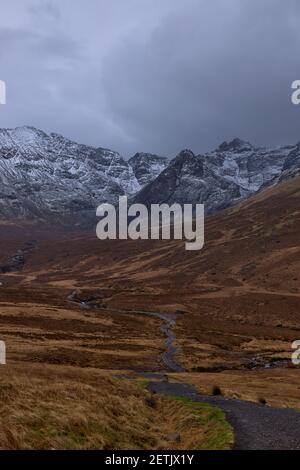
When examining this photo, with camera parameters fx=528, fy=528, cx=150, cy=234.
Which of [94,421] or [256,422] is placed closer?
[94,421]

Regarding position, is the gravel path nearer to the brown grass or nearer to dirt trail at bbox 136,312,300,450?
dirt trail at bbox 136,312,300,450

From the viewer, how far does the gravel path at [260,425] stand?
19.3m

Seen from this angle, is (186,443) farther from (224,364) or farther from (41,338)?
(41,338)

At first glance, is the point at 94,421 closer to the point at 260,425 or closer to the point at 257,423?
the point at 260,425

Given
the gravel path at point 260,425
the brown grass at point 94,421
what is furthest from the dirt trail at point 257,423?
the brown grass at point 94,421

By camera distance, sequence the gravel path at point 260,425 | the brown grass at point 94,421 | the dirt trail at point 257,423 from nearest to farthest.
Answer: the brown grass at point 94,421 < the gravel path at point 260,425 < the dirt trail at point 257,423

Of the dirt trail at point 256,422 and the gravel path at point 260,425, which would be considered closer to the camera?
the gravel path at point 260,425

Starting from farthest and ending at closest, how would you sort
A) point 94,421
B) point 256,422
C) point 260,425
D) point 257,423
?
point 256,422 < point 257,423 < point 260,425 < point 94,421

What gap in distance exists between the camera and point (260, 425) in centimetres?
2306

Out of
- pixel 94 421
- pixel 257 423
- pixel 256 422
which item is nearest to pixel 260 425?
pixel 257 423

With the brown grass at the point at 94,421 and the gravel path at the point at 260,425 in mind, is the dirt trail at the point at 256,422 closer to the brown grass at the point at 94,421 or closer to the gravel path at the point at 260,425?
the gravel path at the point at 260,425

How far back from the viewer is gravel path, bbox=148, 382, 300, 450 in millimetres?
19266

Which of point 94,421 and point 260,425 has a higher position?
point 94,421
